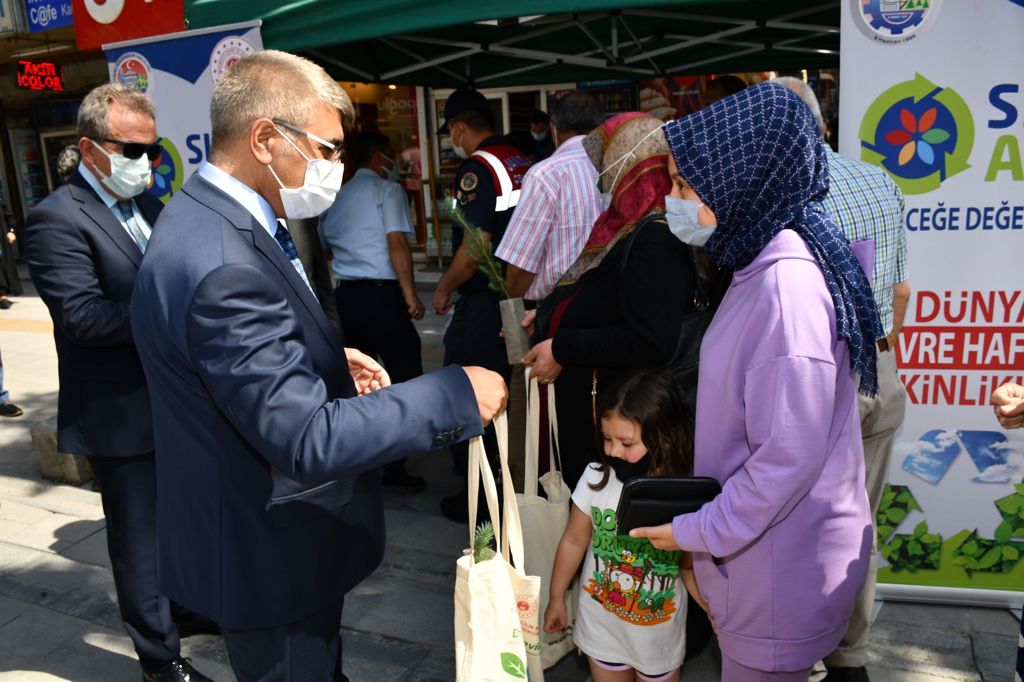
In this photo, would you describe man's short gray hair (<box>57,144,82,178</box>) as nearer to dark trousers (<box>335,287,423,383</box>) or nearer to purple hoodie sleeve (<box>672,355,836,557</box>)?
dark trousers (<box>335,287,423,383</box>)

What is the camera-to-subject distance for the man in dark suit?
105 inches

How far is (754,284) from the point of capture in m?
1.62

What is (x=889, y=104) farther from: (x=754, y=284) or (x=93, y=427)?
(x=93, y=427)

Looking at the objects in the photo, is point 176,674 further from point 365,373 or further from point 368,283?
point 368,283

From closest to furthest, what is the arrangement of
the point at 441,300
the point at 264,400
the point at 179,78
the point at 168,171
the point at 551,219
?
the point at 264,400 < the point at 551,219 < the point at 179,78 < the point at 441,300 < the point at 168,171

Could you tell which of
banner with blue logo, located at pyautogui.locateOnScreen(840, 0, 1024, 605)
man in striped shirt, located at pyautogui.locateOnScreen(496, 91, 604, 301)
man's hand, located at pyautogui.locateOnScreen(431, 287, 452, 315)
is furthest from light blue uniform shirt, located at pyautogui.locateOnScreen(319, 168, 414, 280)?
banner with blue logo, located at pyautogui.locateOnScreen(840, 0, 1024, 605)

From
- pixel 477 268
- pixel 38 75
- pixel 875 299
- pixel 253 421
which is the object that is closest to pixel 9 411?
pixel 477 268

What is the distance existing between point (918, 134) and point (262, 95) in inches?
87.6

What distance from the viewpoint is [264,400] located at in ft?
4.58

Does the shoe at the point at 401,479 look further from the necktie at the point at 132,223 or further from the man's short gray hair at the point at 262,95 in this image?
the man's short gray hair at the point at 262,95

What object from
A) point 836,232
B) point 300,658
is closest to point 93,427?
point 300,658

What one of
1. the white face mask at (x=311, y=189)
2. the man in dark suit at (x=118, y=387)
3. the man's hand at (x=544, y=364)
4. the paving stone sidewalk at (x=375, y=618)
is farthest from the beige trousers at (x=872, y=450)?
the man in dark suit at (x=118, y=387)

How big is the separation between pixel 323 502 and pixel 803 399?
99 cm

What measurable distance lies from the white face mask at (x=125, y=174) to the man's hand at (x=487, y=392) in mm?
1771
